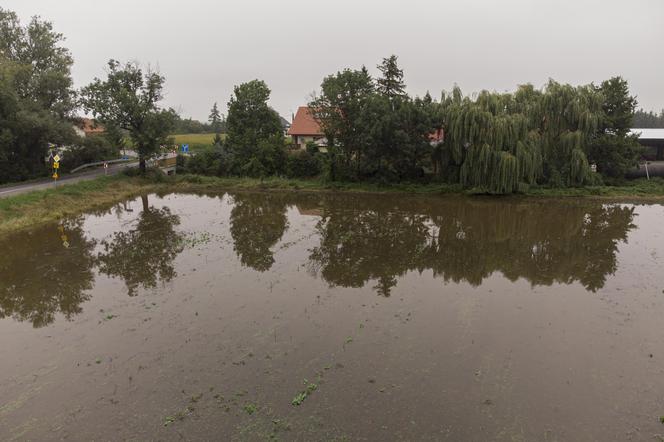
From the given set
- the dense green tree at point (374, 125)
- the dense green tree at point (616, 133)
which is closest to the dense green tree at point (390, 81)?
the dense green tree at point (374, 125)

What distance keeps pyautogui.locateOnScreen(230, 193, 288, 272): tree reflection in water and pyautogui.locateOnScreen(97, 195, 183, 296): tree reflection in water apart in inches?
105

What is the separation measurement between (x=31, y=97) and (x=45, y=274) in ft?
72.6

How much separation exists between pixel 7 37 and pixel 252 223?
24.9m

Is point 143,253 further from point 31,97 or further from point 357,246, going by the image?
point 31,97

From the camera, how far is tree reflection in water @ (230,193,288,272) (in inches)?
654

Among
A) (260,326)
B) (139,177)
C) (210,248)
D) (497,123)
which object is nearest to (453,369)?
(260,326)

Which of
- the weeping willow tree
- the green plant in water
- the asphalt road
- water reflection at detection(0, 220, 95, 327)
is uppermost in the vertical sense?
the weeping willow tree

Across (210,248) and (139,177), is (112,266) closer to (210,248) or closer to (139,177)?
(210,248)

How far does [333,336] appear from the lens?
10.3m

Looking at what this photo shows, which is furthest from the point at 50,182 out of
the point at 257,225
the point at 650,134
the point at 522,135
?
the point at 650,134

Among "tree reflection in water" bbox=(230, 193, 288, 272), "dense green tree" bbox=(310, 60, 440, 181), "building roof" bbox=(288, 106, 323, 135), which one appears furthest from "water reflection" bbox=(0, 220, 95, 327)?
"building roof" bbox=(288, 106, 323, 135)

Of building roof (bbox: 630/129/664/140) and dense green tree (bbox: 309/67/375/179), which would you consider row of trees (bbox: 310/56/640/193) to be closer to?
dense green tree (bbox: 309/67/375/179)

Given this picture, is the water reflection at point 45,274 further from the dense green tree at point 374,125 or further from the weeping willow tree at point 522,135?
the weeping willow tree at point 522,135

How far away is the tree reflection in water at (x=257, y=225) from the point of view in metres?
16.6
